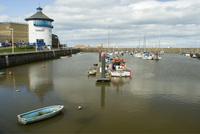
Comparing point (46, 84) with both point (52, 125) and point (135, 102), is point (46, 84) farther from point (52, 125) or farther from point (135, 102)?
point (52, 125)

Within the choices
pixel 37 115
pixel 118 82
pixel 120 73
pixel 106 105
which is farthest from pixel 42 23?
pixel 37 115

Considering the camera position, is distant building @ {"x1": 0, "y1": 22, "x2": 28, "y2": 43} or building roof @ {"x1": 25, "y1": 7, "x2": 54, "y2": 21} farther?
distant building @ {"x1": 0, "y1": 22, "x2": 28, "y2": 43}

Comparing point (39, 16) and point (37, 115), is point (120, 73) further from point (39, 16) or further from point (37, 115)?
point (39, 16)

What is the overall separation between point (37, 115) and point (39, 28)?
81896 mm

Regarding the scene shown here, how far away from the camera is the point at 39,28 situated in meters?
99.9

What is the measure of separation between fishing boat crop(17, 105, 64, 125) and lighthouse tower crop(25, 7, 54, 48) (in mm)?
77709

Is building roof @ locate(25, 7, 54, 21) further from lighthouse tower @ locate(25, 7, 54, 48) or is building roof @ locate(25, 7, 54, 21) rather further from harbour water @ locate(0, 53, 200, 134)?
harbour water @ locate(0, 53, 200, 134)

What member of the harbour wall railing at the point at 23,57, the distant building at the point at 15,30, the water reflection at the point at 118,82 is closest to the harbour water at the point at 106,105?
the water reflection at the point at 118,82

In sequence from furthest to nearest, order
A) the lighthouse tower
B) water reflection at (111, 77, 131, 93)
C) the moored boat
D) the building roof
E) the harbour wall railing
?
1. the lighthouse tower
2. the building roof
3. the harbour wall railing
4. the moored boat
5. water reflection at (111, 77, 131, 93)

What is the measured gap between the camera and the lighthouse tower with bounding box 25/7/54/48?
98812mm

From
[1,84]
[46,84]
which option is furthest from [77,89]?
[1,84]

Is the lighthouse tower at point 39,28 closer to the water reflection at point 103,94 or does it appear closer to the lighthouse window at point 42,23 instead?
the lighthouse window at point 42,23

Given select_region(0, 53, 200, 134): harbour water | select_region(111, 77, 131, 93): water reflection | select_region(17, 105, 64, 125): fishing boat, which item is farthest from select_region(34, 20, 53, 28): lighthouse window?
select_region(17, 105, 64, 125): fishing boat

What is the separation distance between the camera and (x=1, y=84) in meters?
40.0
